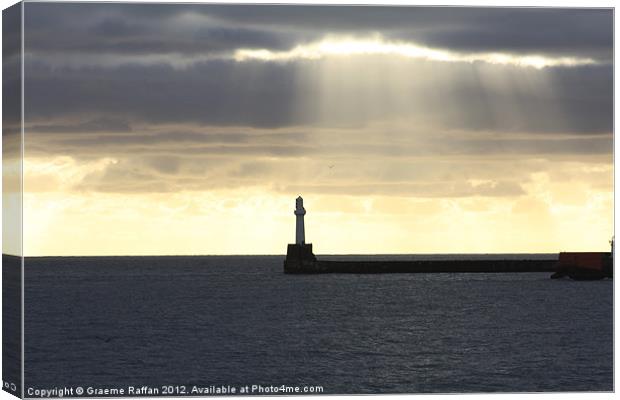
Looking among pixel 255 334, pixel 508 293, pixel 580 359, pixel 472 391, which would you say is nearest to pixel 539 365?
pixel 580 359

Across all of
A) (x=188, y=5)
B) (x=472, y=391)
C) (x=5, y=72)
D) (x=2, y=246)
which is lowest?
(x=472, y=391)

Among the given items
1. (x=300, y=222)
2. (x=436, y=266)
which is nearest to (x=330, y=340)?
(x=300, y=222)

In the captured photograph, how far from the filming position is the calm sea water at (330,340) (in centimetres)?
3466

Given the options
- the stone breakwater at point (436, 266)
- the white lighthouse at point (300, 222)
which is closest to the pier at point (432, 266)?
the stone breakwater at point (436, 266)

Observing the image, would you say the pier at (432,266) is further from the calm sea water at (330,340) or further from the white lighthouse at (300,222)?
the calm sea water at (330,340)

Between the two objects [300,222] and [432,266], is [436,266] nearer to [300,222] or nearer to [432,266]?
[432,266]

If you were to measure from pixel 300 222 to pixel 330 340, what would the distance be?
146ft

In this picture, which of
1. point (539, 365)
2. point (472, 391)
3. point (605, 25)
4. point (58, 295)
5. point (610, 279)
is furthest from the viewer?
point (610, 279)

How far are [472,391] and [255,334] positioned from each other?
1784 cm

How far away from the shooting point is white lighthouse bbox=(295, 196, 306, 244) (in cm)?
8444

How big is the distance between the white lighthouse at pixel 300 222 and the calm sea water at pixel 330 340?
5.47m

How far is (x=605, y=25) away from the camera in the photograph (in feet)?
95.1

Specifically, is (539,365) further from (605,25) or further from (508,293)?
(508,293)

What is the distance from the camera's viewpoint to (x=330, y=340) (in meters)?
45.5
